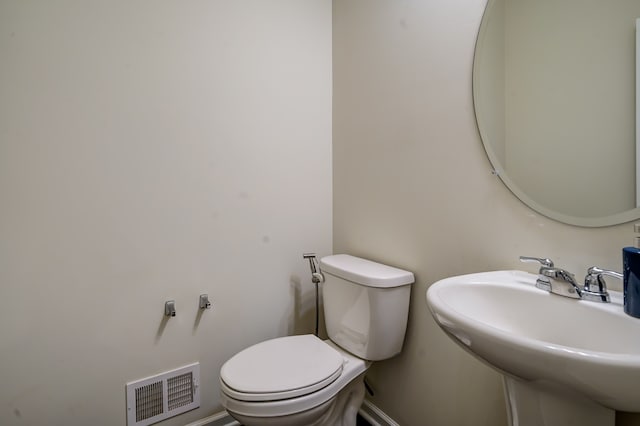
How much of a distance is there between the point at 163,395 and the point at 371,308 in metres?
0.92

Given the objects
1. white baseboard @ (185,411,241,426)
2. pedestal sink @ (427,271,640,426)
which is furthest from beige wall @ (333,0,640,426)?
white baseboard @ (185,411,241,426)

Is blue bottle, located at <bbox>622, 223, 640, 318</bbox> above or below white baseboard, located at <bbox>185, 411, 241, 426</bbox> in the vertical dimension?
above

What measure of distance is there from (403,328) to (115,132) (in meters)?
1.35

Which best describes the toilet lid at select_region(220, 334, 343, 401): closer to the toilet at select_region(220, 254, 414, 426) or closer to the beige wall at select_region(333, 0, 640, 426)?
the toilet at select_region(220, 254, 414, 426)

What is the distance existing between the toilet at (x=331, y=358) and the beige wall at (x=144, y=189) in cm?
32

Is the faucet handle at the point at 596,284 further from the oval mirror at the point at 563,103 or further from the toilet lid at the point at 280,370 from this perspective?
the toilet lid at the point at 280,370

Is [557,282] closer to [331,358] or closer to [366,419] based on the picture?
[331,358]

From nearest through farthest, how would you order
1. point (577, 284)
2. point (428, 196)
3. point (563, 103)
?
point (577, 284) < point (563, 103) < point (428, 196)

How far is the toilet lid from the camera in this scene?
974mm

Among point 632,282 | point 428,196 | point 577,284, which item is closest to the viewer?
point 632,282

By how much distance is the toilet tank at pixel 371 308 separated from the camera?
1167 mm

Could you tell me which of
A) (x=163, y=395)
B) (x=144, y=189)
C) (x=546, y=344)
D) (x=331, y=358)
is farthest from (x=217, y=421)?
(x=546, y=344)

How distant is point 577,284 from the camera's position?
0.73m

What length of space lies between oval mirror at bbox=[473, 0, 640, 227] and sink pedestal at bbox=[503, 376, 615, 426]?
1.40ft
